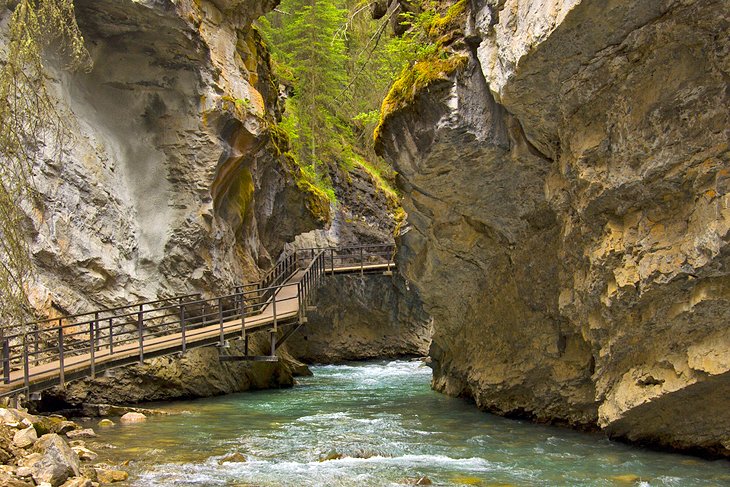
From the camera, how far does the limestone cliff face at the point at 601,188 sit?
26.3 ft

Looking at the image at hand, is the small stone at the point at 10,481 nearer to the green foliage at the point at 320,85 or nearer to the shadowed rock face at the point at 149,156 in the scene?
the shadowed rock face at the point at 149,156

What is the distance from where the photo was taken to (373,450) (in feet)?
33.5

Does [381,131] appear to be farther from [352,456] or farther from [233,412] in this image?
[233,412]

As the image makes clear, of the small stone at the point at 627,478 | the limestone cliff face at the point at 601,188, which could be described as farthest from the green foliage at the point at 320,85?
the small stone at the point at 627,478

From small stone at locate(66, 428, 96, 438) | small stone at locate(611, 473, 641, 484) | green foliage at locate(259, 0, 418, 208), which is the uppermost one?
green foliage at locate(259, 0, 418, 208)

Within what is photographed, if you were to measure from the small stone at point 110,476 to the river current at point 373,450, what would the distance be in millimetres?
132

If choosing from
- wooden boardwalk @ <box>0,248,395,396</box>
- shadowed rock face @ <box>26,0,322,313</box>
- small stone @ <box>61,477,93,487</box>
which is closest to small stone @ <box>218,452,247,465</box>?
small stone @ <box>61,477,93,487</box>

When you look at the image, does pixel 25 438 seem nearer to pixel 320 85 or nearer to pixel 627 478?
pixel 627 478

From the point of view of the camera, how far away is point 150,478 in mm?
8359

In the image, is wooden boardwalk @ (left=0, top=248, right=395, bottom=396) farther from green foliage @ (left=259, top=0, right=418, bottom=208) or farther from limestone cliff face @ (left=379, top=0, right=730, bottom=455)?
green foliage @ (left=259, top=0, right=418, bottom=208)

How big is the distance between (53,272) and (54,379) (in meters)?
3.92

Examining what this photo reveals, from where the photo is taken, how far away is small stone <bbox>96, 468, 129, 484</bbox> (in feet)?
26.7

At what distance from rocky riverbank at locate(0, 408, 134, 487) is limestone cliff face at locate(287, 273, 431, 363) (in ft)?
67.0

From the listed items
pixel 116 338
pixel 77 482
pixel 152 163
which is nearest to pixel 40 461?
pixel 77 482
